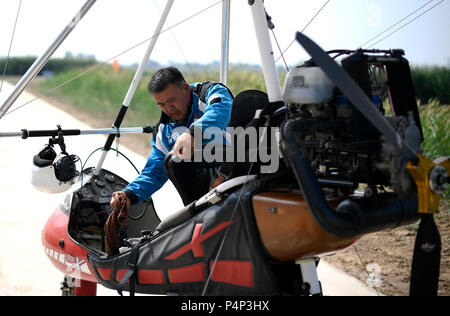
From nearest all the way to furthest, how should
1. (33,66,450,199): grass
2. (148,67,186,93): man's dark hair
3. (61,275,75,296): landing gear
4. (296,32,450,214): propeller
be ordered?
(296,32,450,214): propeller, (148,67,186,93): man's dark hair, (61,275,75,296): landing gear, (33,66,450,199): grass

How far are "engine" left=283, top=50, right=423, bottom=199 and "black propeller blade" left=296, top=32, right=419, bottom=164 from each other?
39 mm

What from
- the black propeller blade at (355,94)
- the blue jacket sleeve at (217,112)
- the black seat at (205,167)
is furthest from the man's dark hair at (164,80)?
the black propeller blade at (355,94)

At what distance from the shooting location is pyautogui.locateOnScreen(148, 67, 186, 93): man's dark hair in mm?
2469

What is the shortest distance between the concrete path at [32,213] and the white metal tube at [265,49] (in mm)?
1259

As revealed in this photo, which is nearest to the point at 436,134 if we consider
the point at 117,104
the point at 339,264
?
the point at 339,264

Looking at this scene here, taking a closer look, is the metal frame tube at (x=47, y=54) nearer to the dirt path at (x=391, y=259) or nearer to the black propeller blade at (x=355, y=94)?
the black propeller blade at (x=355, y=94)

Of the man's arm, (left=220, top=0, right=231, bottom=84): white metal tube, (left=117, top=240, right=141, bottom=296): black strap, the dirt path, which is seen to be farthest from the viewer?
the dirt path

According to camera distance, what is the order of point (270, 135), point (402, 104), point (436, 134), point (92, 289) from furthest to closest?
point (436, 134)
point (92, 289)
point (270, 135)
point (402, 104)

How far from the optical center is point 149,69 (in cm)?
1277

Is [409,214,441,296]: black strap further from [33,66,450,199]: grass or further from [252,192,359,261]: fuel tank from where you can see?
[33,66,450,199]: grass

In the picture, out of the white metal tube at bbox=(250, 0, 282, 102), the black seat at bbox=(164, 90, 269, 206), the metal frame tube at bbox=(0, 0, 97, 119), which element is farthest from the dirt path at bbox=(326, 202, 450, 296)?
the metal frame tube at bbox=(0, 0, 97, 119)

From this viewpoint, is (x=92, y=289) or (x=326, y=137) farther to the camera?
(x=92, y=289)
